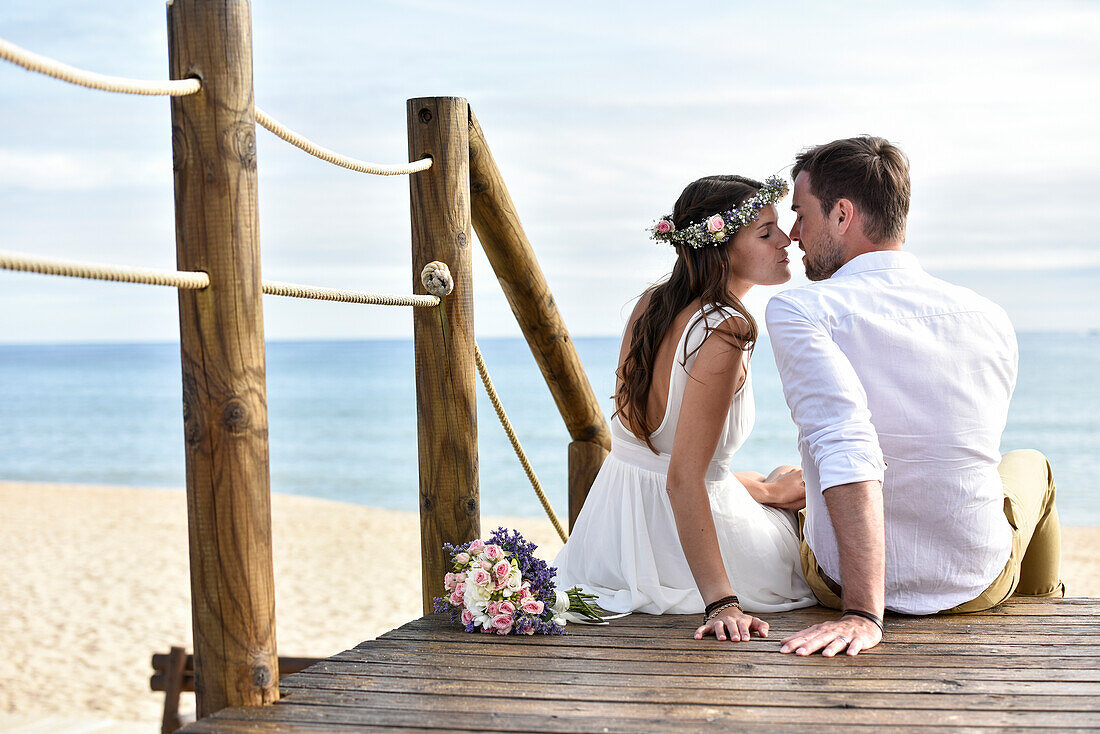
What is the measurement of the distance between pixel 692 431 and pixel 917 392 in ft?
1.66

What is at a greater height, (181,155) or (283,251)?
(283,251)

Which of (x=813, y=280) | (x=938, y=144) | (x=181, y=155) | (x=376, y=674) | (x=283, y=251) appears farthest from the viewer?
(x=283, y=251)

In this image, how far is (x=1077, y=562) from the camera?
44.4 ft

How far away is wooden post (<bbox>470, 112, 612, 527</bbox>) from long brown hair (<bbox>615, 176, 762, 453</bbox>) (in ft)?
1.67

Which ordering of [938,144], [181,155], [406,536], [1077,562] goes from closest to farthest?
[181,155] → [1077,562] → [406,536] → [938,144]

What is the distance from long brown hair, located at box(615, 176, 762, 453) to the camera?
2482mm

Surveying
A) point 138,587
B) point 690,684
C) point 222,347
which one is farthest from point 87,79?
point 138,587

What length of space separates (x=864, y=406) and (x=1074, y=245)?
3185 centimetres

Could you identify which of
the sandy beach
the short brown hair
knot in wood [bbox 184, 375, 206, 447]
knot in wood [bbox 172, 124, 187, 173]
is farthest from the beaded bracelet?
the sandy beach

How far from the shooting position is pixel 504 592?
2.10m

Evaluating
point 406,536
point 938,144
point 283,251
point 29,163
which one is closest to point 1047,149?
point 938,144

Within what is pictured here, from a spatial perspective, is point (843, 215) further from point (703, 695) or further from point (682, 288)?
point (703, 695)

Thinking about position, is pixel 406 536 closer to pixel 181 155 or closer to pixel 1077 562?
pixel 1077 562

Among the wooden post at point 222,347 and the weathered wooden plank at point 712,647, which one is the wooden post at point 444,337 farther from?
the wooden post at point 222,347
